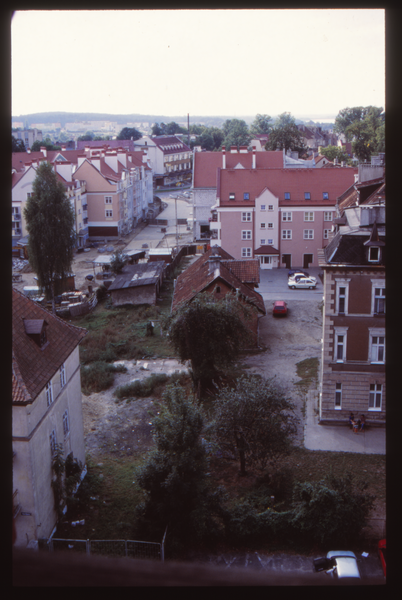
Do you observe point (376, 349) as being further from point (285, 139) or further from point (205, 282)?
point (285, 139)

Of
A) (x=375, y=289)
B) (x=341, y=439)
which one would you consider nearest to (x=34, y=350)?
(x=341, y=439)

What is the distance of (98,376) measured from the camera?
55.6ft

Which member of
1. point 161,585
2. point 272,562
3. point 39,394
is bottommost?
point 272,562

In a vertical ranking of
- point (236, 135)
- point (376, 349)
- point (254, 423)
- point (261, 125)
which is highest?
point (261, 125)

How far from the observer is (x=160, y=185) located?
64.9m

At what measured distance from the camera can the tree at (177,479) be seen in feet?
31.3

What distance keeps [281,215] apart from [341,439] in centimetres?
1772

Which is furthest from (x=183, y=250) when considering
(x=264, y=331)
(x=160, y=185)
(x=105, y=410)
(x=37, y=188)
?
(x=160, y=185)

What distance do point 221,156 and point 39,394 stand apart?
29.7m

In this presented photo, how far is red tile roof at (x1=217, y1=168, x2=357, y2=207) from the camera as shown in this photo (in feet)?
95.8

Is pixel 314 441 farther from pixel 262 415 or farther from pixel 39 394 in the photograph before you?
pixel 39 394

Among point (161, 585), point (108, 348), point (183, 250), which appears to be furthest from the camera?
point (183, 250)

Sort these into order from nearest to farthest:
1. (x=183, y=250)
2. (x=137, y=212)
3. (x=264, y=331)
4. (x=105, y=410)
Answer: (x=105, y=410) → (x=264, y=331) → (x=183, y=250) → (x=137, y=212)

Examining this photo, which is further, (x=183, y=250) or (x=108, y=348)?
(x=183, y=250)
